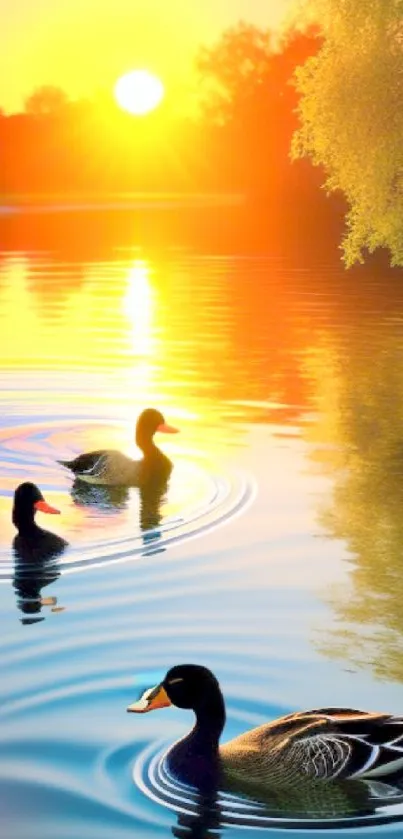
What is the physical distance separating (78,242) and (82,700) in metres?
68.8

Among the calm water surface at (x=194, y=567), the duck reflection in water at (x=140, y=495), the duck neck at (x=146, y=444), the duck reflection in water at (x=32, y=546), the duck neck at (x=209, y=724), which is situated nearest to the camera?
the duck neck at (x=209, y=724)

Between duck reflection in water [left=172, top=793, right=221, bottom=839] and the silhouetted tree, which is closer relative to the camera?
duck reflection in water [left=172, top=793, right=221, bottom=839]

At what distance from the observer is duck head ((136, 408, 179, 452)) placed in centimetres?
1948

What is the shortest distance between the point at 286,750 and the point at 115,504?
8712 mm

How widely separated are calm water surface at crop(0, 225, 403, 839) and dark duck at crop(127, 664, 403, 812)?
0.49 ft

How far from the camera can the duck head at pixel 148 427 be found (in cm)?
1948

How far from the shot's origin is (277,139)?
12219 centimetres

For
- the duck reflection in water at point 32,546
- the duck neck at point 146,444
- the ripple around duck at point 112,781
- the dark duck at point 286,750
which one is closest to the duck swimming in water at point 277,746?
the dark duck at point 286,750

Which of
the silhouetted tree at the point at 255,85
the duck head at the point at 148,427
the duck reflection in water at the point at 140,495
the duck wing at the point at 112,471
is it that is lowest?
the duck reflection in water at the point at 140,495

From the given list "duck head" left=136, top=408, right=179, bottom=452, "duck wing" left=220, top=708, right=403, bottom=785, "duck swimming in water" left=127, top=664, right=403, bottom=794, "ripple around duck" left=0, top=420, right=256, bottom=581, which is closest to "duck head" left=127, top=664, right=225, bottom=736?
"duck swimming in water" left=127, top=664, right=403, bottom=794

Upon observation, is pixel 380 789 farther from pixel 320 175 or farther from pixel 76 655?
pixel 320 175

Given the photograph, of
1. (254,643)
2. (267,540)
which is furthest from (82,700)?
(267,540)

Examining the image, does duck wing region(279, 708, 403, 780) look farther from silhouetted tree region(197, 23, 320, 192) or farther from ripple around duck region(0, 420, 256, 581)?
silhouetted tree region(197, 23, 320, 192)

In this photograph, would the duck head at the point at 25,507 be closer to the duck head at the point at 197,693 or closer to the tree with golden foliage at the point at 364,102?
the duck head at the point at 197,693
